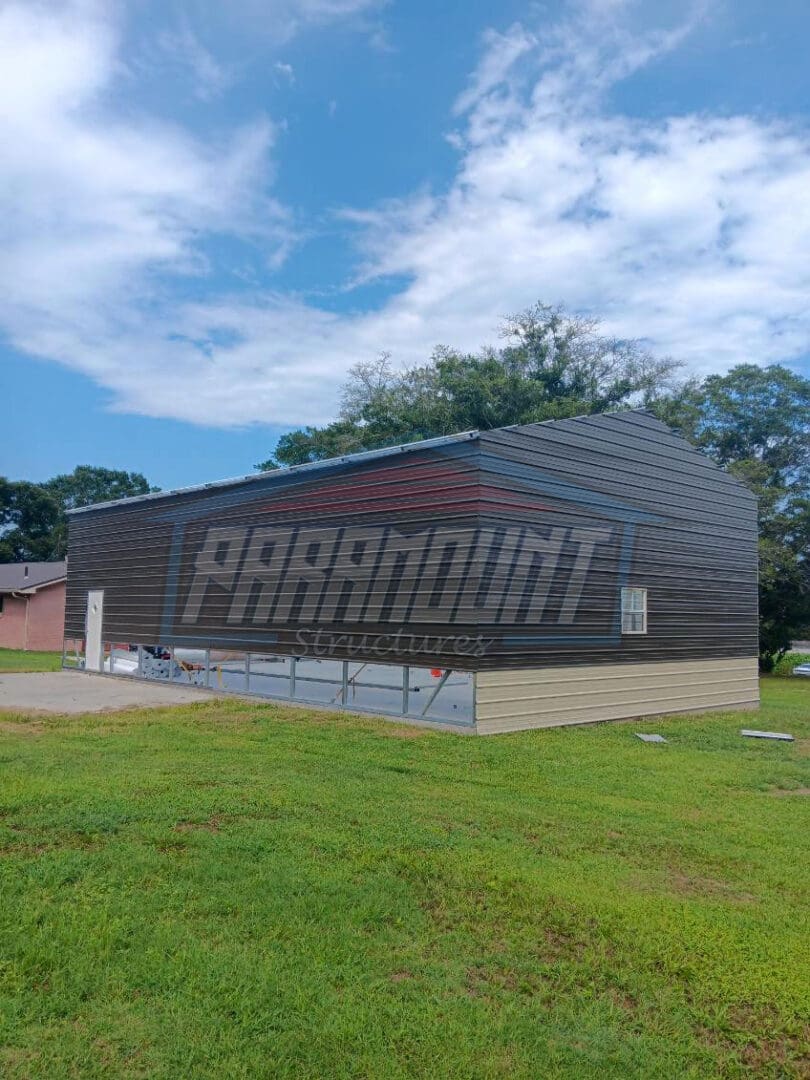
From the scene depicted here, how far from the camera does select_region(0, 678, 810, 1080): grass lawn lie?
307 centimetres

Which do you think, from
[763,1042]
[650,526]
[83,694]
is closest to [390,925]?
[763,1042]

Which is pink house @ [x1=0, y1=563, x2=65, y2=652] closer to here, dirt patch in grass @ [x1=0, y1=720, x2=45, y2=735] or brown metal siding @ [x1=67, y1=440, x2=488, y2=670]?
brown metal siding @ [x1=67, y1=440, x2=488, y2=670]

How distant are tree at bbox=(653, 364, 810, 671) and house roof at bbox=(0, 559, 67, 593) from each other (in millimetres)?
24630

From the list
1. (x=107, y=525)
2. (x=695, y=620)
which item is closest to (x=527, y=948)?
(x=695, y=620)

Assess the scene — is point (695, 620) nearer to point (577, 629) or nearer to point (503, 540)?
point (577, 629)

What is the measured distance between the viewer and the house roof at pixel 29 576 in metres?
31.6

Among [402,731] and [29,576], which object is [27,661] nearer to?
[29,576]

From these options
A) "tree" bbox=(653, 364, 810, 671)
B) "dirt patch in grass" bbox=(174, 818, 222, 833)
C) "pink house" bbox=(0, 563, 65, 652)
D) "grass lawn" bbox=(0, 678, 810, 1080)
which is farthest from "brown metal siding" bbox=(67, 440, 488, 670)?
"tree" bbox=(653, 364, 810, 671)

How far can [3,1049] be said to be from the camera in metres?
2.97

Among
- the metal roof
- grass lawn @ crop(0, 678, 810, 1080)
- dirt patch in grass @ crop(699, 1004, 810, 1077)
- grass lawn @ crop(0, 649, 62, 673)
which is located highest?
the metal roof

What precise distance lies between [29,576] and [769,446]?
30.5 m

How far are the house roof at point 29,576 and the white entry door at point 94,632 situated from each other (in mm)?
Result: 13622

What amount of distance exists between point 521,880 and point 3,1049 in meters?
2.81

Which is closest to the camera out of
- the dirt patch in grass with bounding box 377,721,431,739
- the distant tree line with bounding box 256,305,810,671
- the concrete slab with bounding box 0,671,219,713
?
the dirt patch in grass with bounding box 377,721,431,739
